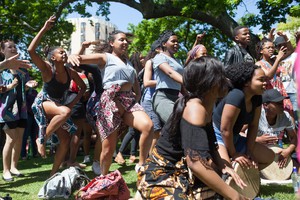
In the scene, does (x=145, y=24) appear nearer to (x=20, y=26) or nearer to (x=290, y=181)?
(x=20, y=26)

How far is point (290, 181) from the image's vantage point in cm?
554

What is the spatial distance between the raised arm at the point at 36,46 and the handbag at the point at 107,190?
1.81m

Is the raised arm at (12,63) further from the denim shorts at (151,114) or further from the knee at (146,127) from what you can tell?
the denim shorts at (151,114)

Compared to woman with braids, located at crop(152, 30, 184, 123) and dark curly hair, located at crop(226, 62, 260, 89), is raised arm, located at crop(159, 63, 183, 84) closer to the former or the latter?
woman with braids, located at crop(152, 30, 184, 123)

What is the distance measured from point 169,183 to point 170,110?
2.62 m

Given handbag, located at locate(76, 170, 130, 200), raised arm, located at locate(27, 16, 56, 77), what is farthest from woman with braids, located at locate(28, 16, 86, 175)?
handbag, located at locate(76, 170, 130, 200)

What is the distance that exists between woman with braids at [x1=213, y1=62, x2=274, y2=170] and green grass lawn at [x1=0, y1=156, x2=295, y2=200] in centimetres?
43

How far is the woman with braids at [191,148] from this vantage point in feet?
9.95

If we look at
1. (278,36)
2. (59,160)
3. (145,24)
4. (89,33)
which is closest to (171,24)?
(145,24)

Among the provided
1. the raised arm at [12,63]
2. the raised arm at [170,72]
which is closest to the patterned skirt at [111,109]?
the raised arm at [170,72]

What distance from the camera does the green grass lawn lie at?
Result: 4949 millimetres

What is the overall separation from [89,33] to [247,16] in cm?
9157

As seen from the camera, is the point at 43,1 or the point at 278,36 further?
the point at 43,1

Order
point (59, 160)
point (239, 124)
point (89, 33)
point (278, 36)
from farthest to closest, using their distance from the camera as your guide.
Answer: point (89, 33) → point (278, 36) → point (59, 160) → point (239, 124)
